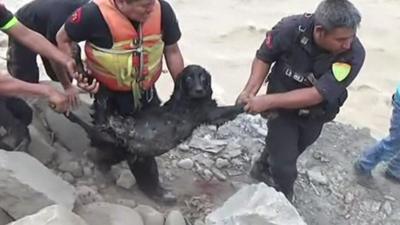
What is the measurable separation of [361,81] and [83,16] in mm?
3296

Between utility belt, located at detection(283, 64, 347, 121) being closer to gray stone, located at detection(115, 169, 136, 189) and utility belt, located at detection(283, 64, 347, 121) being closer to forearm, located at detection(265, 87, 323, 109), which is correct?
forearm, located at detection(265, 87, 323, 109)

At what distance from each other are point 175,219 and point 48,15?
4.07ft

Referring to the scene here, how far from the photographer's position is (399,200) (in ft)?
15.2

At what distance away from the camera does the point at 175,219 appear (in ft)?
13.0

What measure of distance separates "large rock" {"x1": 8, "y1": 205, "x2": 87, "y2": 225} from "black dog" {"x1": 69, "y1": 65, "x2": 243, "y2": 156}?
2.26 feet

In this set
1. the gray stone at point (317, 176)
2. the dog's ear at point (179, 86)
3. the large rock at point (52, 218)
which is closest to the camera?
the large rock at point (52, 218)

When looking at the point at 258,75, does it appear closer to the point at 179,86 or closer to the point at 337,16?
the point at 179,86

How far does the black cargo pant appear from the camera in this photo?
4.03m

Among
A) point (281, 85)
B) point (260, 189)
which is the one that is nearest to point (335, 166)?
point (281, 85)

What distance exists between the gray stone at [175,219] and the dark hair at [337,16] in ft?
3.56

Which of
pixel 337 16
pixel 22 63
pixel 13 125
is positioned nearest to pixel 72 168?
pixel 13 125

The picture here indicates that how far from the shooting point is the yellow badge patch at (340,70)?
154 inches

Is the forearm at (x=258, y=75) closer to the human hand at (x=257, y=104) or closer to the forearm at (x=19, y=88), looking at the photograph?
the human hand at (x=257, y=104)

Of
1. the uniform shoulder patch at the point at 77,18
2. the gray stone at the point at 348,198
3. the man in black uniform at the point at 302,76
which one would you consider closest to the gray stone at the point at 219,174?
the man in black uniform at the point at 302,76
